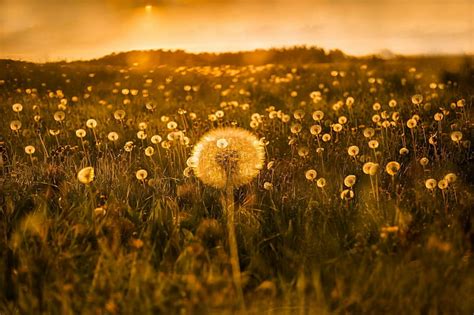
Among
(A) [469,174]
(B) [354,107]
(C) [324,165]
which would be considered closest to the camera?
(A) [469,174]

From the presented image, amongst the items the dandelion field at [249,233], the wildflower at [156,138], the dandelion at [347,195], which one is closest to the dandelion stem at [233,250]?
the dandelion field at [249,233]

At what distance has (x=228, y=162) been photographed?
13.1 feet

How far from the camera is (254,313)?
2.10 m

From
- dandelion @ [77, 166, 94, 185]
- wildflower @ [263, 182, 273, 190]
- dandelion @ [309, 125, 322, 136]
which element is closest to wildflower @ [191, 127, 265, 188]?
wildflower @ [263, 182, 273, 190]

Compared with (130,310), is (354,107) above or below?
above

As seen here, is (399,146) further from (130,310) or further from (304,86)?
(304,86)

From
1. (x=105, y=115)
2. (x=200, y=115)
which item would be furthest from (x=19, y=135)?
(x=200, y=115)

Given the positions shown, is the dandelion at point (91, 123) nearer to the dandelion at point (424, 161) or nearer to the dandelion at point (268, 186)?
the dandelion at point (268, 186)

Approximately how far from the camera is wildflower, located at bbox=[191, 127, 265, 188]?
389 cm

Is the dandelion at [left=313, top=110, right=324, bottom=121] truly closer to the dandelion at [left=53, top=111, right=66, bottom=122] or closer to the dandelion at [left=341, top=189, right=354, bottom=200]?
the dandelion at [left=341, top=189, right=354, bottom=200]

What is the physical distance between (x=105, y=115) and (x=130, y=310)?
5.40 meters

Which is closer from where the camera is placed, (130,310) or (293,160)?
(130,310)

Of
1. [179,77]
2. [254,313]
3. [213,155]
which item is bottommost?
[254,313]

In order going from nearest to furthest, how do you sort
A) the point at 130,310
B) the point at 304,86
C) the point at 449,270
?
the point at 130,310 < the point at 449,270 < the point at 304,86
